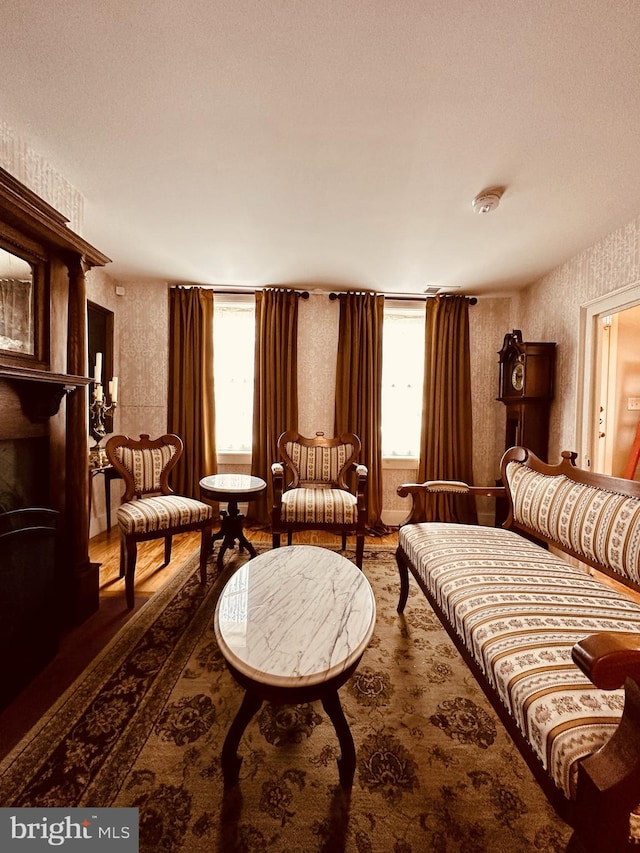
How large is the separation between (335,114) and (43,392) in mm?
1889

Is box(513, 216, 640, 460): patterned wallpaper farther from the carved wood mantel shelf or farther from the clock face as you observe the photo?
the carved wood mantel shelf

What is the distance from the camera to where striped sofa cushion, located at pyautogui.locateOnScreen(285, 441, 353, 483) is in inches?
127

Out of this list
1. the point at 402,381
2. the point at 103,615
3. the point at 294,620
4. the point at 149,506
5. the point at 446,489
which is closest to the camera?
the point at 294,620

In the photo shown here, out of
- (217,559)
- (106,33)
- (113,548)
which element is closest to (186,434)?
(113,548)

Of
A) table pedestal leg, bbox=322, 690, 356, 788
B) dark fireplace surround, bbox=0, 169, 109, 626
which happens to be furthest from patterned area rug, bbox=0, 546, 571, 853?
dark fireplace surround, bbox=0, 169, 109, 626

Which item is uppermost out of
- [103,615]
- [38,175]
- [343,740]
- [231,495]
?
[38,175]

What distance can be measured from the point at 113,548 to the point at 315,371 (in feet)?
8.41

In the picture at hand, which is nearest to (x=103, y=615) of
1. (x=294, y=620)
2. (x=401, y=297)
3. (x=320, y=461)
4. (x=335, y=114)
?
(x=294, y=620)

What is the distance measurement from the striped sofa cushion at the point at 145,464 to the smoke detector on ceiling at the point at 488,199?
272cm

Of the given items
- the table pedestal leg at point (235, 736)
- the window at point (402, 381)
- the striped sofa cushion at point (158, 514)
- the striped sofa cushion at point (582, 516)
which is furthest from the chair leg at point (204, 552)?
the window at point (402, 381)

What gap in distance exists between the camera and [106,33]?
4.09ft

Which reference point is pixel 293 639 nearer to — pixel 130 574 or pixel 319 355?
pixel 130 574

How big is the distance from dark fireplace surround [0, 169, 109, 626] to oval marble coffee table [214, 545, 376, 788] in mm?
1146

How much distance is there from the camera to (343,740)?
1.11 meters
